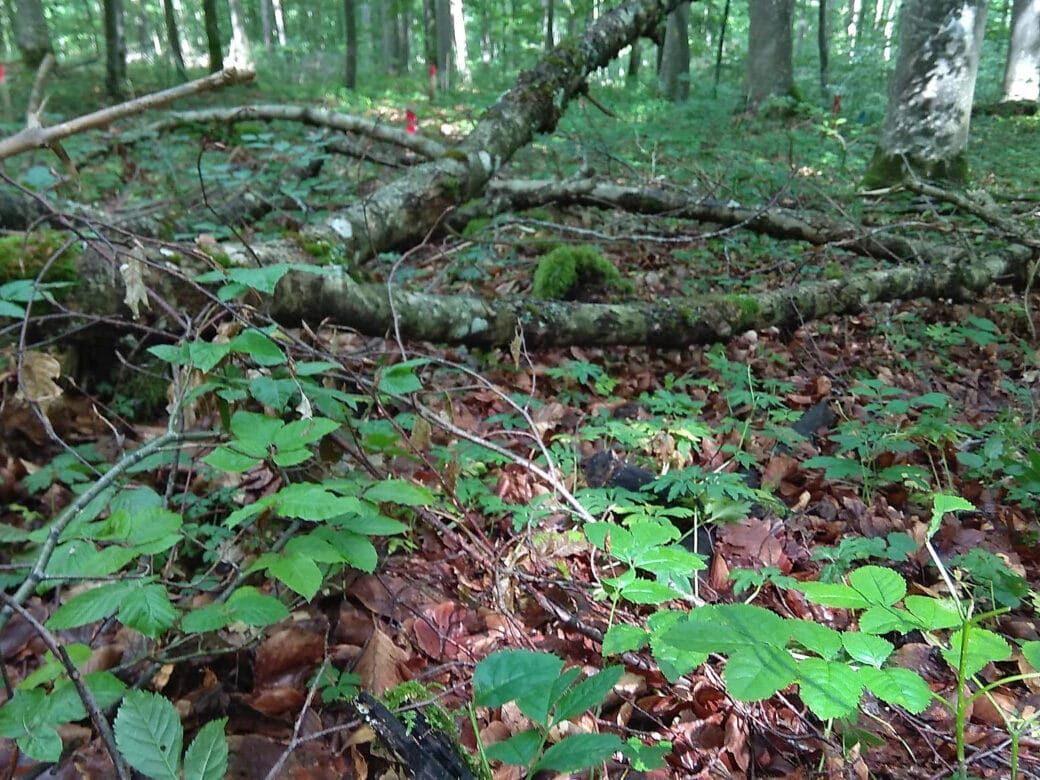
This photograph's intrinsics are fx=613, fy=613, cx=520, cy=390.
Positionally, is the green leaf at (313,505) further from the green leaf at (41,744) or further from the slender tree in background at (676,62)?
the slender tree in background at (676,62)

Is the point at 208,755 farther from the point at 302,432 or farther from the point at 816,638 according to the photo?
the point at 816,638

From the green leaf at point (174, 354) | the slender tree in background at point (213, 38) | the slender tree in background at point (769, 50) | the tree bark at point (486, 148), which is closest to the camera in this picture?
the green leaf at point (174, 354)

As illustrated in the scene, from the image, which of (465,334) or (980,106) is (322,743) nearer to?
(465,334)

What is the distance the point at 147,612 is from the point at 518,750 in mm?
803

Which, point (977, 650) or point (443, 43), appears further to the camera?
point (443, 43)

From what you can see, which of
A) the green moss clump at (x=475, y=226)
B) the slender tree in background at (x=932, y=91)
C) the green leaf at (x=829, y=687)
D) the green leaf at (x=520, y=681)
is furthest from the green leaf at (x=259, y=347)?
the slender tree in background at (x=932, y=91)

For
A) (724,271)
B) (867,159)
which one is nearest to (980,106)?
(867,159)

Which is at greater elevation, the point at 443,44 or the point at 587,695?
the point at 443,44

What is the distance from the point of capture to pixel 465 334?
3533 mm

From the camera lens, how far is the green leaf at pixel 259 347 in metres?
1.90

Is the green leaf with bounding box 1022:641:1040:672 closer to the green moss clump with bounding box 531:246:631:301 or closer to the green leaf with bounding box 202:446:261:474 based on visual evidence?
the green leaf with bounding box 202:446:261:474

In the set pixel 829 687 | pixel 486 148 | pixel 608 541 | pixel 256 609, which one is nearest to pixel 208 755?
pixel 256 609

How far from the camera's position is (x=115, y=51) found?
11430mm

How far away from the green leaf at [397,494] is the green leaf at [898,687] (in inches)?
41.7
